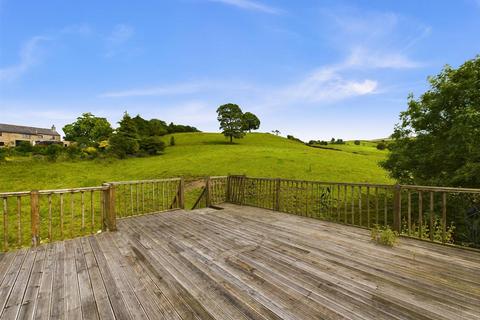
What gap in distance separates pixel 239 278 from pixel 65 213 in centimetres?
1071

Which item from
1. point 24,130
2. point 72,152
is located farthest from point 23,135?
point 72,152

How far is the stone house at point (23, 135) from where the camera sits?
49438mm

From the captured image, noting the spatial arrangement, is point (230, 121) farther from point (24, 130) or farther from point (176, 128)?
point (24, 130)

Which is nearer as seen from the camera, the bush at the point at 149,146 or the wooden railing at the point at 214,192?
the wooden railing at the point at 214,192

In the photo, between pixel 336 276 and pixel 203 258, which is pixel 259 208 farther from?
pixel 336 276

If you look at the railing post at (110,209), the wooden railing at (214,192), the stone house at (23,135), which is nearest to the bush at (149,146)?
the wooden railing at (214,192)

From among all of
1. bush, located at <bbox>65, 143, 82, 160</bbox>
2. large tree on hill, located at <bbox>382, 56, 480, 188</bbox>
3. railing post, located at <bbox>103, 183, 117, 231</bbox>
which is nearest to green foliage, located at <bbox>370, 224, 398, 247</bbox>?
large tree on hill, located at <bbox>382, 56, 480, 188</bbox>

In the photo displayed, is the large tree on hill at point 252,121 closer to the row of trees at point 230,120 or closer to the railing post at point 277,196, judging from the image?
the row of trees at point 230,120

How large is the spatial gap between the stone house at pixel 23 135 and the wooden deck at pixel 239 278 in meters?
61.5

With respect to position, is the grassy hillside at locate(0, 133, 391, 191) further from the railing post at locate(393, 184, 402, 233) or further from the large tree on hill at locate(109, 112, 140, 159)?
the railing post at locate(393, 184, 402, 233)

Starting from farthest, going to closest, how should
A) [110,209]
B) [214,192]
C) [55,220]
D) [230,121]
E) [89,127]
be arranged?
[89,127]
[230,121]
[55,220]
[214,192]
[110,209]

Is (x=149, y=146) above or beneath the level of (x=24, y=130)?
beneath

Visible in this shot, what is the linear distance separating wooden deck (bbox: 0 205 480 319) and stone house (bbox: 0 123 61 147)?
6151cm

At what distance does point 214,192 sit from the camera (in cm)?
822
